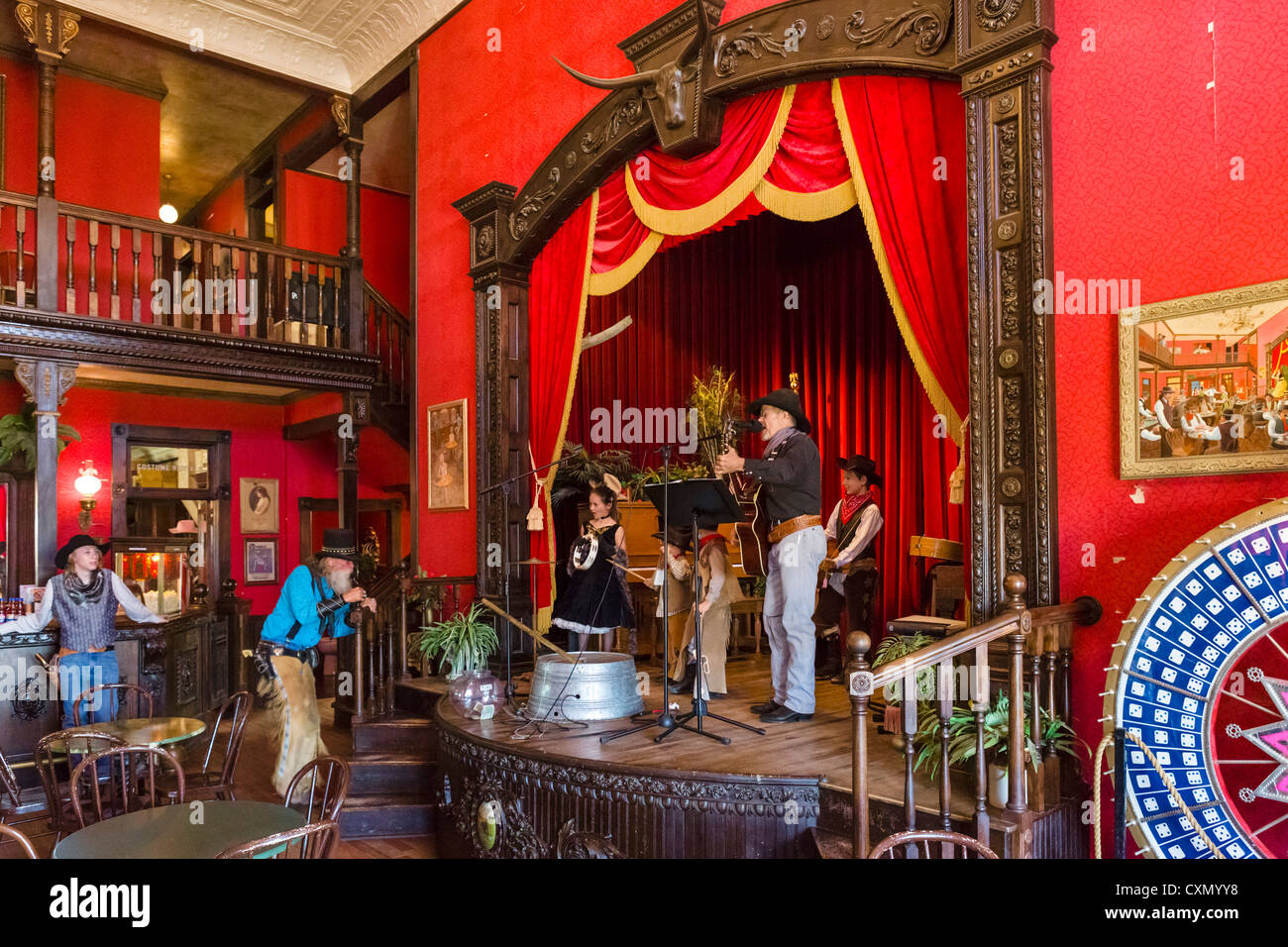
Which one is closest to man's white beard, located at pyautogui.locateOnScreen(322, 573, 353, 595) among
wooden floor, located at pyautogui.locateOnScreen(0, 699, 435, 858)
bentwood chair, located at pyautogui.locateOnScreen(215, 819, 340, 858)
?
wooden floor, located at pyautogui.locateOnScreen(0, 699, 435, 858)

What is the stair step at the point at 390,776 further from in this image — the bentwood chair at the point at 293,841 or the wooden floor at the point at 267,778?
the bentwood chair at the point at 293,841

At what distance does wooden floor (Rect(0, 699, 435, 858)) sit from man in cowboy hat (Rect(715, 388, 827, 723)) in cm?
230

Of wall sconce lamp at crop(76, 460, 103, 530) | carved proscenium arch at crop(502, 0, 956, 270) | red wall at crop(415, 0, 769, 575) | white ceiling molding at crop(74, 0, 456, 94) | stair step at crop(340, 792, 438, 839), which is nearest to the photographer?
carved proscenium arch at crop(502, 0, 956, 270)

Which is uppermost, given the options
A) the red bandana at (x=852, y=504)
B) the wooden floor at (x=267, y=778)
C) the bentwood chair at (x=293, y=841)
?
the red bandana at (x=852, y=504)

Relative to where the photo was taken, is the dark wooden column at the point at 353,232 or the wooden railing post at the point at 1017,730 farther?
the dark wooden column at the point at 353,232

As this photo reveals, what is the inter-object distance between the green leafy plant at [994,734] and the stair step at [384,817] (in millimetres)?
3184

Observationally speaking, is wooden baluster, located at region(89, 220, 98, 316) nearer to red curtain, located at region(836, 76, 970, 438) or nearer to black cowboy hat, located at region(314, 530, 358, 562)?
black cowboy hat, located at region(314, 530, 358, 562)

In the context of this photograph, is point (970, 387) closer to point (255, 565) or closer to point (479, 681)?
point (479, 681)

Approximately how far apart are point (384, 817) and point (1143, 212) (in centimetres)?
527

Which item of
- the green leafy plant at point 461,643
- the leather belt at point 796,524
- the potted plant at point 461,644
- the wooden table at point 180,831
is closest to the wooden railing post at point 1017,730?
the leather belt at point 796,524

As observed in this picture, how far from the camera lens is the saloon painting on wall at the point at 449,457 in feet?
26.5

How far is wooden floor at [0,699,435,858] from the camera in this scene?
Result: 5266 mm
